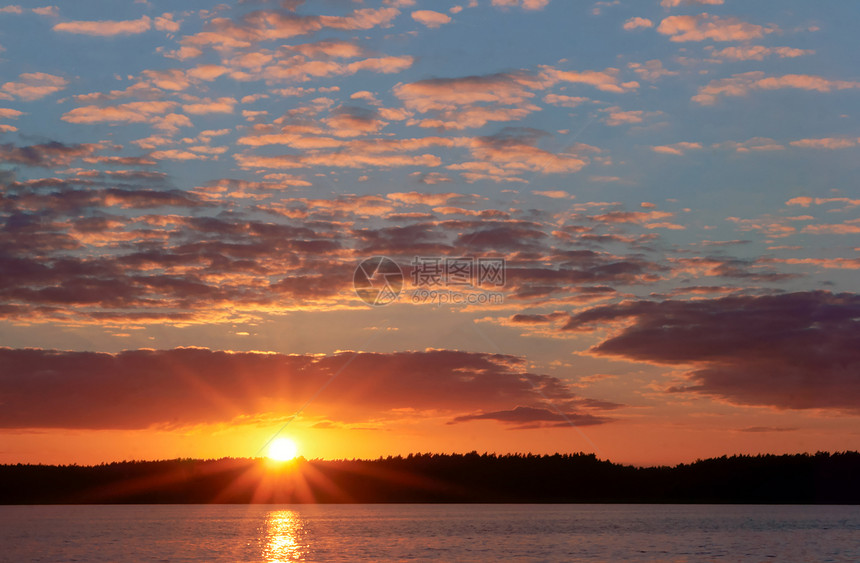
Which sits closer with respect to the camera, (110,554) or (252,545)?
(110,554)

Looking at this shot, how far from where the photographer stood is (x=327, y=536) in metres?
162

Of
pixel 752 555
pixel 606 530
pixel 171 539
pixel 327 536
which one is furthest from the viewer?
pixel 606 530

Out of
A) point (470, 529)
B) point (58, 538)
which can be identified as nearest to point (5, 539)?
point (58, 538)

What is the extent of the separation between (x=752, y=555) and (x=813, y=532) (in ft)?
219

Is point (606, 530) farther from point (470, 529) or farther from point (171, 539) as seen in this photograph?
point (171, 539)

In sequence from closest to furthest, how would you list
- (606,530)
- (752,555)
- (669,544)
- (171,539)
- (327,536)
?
(752,555) < (669,544) < (171,539) < (327,536) < (606,530)

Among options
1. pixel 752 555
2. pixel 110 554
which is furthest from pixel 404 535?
pixel 752 555

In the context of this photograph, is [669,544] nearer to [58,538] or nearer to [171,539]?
[171,539]

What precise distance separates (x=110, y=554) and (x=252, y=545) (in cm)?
2660

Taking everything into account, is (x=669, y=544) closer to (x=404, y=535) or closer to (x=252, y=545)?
(x=404, y=535)

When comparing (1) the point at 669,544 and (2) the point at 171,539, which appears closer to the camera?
(1) the point at 669,544

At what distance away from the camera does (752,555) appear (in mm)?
113000

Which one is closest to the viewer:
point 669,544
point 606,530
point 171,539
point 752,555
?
point 752,555

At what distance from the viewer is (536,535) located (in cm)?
15712
